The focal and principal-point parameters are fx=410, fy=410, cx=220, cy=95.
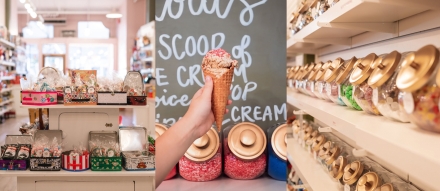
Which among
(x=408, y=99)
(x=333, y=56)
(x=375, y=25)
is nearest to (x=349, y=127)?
(x=408, y=99)

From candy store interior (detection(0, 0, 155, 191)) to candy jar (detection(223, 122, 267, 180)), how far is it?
1.13 feet

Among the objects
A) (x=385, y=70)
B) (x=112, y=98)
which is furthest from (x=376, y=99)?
(x=112, y=98)

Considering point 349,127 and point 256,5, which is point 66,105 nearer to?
point 256,5

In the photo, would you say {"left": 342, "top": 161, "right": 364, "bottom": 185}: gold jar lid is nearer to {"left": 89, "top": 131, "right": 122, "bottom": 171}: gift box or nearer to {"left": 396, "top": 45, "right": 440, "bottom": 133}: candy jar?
{"left": 396, "top": 45, "right": 440, "bottom": 133}: candy jar

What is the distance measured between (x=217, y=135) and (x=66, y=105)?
0.64 m

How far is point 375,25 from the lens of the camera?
1548 mm

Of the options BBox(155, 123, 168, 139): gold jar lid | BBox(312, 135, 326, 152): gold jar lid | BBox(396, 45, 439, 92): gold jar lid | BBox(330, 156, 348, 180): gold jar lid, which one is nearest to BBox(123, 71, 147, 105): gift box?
BBox(155, 123, 168, 139): gold jar lid

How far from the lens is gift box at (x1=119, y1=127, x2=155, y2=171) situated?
172 cm

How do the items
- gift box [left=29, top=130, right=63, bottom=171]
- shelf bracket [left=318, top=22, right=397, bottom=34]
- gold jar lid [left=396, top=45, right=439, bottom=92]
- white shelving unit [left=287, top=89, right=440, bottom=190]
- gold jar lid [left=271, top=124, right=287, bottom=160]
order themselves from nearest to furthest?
white shelving unit [left=287, top=89, right=440, bottom=190], gold jar lid [left=396, top=45, right=439, bottom=92], shelf bracket [left=318, top=22, right=397, bottom=34], gift box [left=29, top=130, right=63, bottom=171], gold jar lid [left=271, top=124, right=287, bottom=160]

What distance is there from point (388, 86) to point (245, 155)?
0.86m

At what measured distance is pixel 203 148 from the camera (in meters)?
1.82

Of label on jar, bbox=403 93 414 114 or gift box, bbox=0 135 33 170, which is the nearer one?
label on jar, bbox=403 93 414 114

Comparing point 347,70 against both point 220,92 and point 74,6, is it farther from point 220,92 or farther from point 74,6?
point 74,6

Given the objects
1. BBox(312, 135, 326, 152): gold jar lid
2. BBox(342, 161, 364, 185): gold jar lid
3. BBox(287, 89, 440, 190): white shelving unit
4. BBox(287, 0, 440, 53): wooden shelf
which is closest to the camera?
BBox(287, 89, 440, 190): white shelving unit
